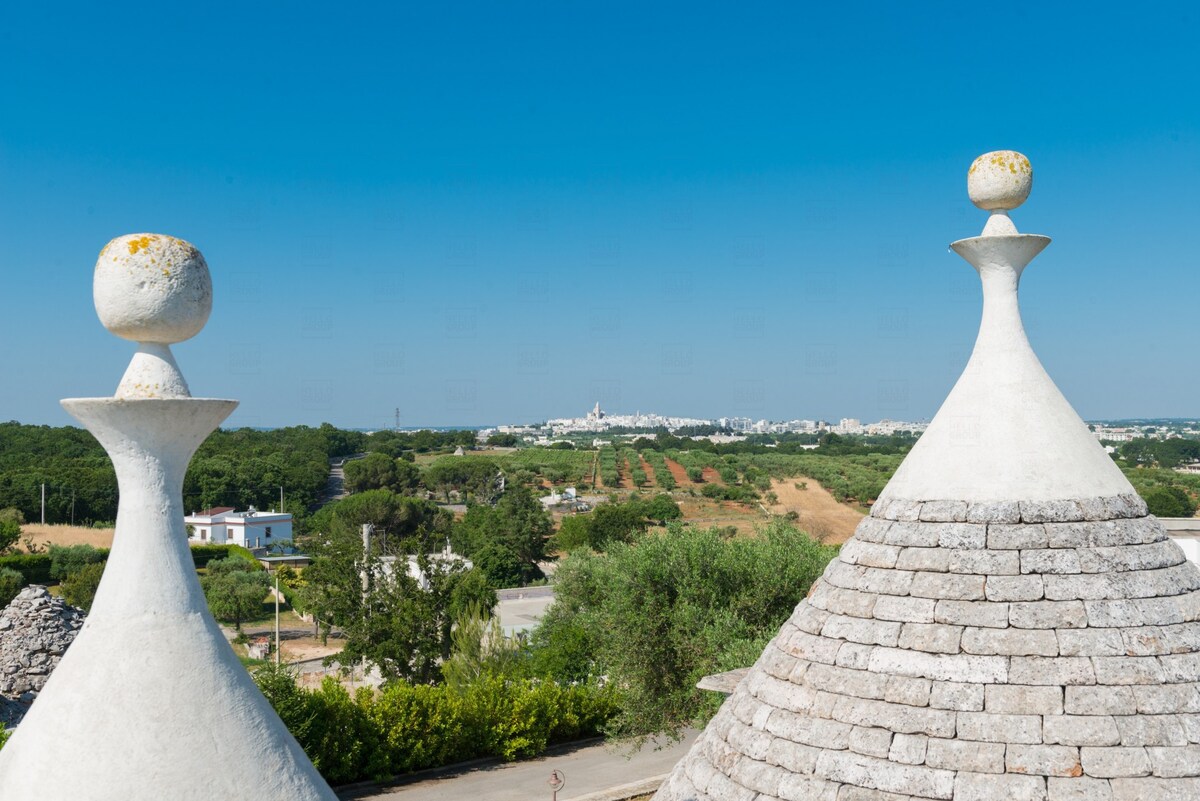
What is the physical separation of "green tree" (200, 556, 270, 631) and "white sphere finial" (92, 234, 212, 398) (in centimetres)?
4245

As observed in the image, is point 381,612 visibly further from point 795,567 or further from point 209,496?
point 209,496

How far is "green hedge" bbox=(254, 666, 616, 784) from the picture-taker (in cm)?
2161

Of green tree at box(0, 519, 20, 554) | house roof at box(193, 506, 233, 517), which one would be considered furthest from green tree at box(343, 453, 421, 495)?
green tree at box(0, 519, 20, 554)

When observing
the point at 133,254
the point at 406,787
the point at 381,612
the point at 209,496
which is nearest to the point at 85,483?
the point at 209,496

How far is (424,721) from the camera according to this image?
926 inches

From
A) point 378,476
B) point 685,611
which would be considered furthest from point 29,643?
point 378,476

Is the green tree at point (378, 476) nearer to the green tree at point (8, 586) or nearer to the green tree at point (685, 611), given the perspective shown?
the green tree at point (8, 586)

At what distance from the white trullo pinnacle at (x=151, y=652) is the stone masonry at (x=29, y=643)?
18461mm

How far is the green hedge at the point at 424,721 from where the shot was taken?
21.6 m

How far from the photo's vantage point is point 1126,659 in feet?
18.0

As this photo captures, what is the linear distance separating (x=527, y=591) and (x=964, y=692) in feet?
167

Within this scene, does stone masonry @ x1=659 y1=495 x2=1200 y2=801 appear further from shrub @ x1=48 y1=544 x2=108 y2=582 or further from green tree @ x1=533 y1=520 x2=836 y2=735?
shrub @ x1=48 y1=544 x2=108 y2=582

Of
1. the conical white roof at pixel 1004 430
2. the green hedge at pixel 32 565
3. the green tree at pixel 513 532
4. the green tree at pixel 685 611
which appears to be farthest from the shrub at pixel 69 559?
the conical white roof at pixel 1004 430

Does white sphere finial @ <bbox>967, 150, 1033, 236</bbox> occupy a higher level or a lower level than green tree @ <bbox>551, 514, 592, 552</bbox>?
higher
